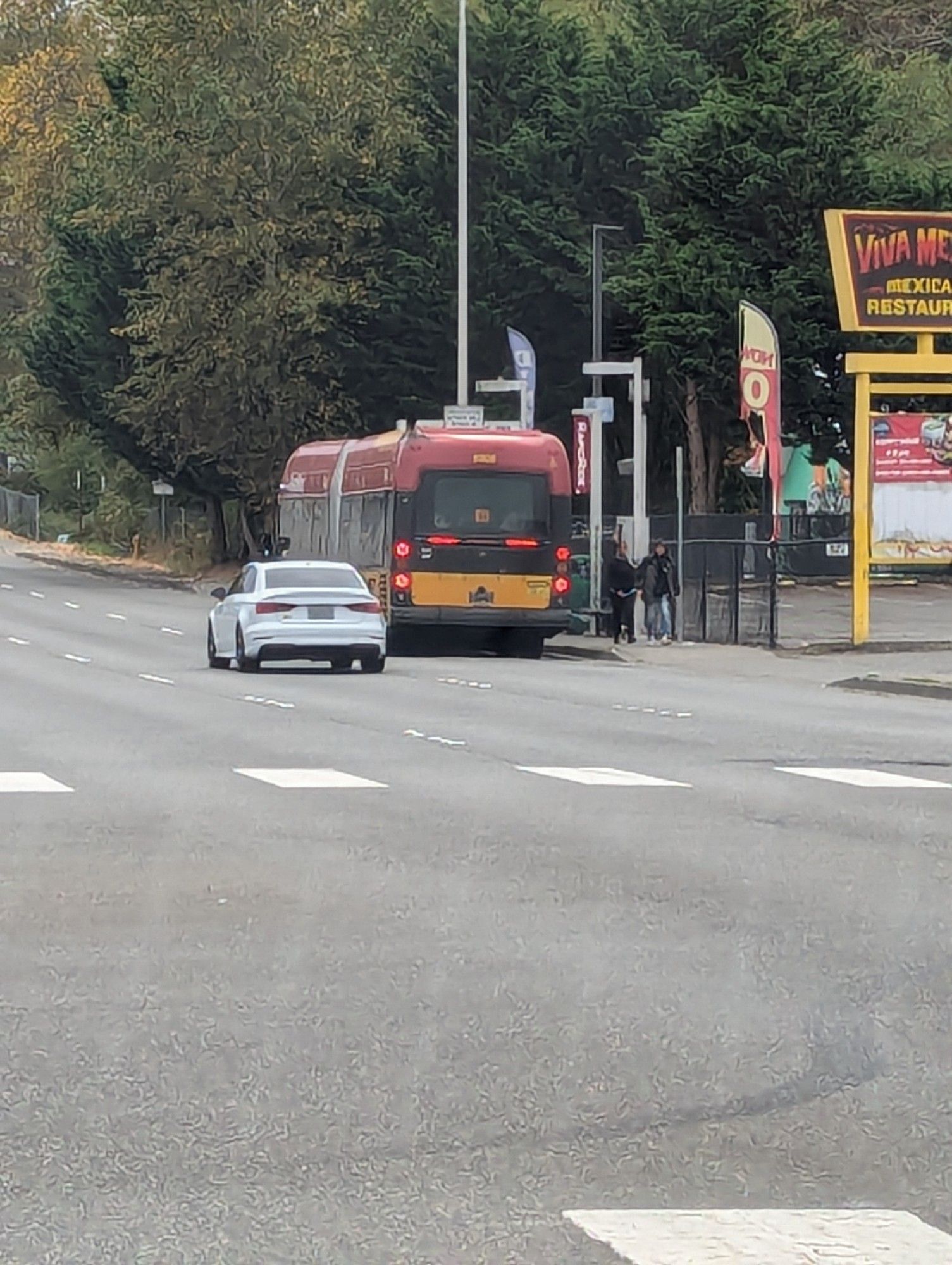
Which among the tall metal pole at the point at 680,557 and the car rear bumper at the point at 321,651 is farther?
the tall metal pole at the point at 680,557

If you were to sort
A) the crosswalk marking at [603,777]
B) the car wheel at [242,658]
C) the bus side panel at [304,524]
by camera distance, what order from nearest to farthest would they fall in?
the crosswalk marking at [603,777] → the car wheel at [242,658] → the bus side panel at [304,524]

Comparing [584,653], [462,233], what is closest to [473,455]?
[584,653]

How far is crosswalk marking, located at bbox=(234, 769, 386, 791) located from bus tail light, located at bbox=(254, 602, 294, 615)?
14.5m

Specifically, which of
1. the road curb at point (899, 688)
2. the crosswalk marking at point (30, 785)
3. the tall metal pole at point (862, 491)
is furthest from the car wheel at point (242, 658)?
the crosswalk marking at point (30, 785)

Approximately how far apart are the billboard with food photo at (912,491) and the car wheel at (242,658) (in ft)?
31.1

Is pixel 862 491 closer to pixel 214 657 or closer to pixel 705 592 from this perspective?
pixel 705 592

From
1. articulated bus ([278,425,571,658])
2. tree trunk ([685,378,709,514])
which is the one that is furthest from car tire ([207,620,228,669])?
tree trunk ([685,378,709,514])

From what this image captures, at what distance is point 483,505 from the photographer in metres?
37.1

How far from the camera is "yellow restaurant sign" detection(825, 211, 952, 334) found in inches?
1410

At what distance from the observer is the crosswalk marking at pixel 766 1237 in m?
5.60

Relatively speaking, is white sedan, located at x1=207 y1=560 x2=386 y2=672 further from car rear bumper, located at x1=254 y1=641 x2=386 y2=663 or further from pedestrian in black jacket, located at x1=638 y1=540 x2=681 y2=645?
pedestrian in black jacket, located at x1=638 y1=540 x2=681 y2=645

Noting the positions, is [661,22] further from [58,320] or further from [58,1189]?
[58,1189]

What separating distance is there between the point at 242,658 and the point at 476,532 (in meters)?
6.11

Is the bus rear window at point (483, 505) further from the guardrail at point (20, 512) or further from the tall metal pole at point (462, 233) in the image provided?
the guardrail at point (20, 512)
